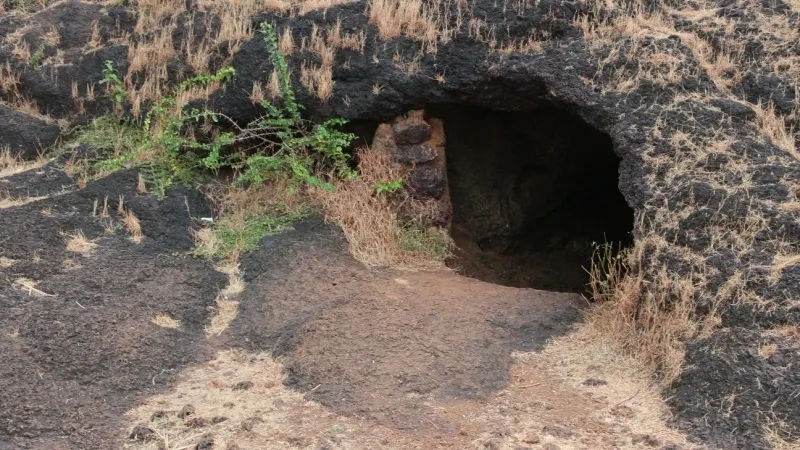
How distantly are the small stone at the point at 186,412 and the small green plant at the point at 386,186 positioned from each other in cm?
252

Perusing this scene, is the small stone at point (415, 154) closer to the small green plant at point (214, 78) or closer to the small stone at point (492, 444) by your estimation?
the small green plant at point (214, 78)

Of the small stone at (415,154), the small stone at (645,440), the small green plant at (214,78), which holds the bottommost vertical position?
the small stone at (645,440)

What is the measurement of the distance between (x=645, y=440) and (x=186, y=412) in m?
2.52

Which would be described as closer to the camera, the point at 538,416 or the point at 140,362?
the point at 538,416

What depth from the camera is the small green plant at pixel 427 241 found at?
6.33 m

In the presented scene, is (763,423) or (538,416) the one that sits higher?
(763,423)

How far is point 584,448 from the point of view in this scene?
162 inches

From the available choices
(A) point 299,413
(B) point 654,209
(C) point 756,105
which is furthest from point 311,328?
(C) point 756,105

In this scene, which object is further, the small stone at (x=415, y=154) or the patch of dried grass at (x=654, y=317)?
the small stone at (x=415, y=154)

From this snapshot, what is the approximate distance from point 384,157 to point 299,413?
8.99ft

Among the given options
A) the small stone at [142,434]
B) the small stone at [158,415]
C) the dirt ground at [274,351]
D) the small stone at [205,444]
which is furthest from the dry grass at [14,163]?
the small stone at [205,444]

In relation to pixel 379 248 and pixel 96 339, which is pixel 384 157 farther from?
pixel 96 339


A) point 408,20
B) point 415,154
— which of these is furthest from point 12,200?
Result: point 408,20

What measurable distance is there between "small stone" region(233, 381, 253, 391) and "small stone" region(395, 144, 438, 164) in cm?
255
